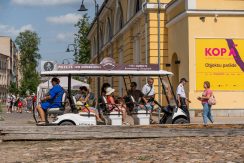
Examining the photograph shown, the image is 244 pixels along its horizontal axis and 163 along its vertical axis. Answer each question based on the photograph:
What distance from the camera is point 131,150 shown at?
35.9 ft

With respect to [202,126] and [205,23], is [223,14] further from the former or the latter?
[202,126]

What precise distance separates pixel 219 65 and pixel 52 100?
11.9 m

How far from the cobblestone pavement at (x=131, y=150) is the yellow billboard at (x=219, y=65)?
39.3ft

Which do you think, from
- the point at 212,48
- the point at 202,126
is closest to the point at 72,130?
the point at 202,126

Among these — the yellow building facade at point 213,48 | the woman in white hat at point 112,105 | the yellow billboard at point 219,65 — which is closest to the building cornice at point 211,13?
the yellow building facade at point 213,48

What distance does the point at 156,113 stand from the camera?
55.6 ft

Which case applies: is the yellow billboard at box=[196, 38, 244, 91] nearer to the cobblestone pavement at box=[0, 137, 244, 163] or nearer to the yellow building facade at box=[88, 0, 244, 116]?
the yellow building facade at box=[88, 0, 244, 116]

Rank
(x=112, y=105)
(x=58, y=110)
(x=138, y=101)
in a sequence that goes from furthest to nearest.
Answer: (x=138, y=101) < (x=112, y=105) < (x=58, y=110)

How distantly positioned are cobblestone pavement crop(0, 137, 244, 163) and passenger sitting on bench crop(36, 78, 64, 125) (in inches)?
95.2

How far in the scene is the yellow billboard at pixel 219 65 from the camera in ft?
82.0

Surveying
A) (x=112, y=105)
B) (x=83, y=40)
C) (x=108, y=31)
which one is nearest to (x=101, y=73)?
(x=112, y=105)

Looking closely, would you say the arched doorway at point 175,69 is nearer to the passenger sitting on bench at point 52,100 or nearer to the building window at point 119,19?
the building window at point 119,19

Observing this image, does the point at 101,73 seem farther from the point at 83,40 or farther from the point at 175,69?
the point at 83,40

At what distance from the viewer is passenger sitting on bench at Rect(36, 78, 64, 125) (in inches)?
590
